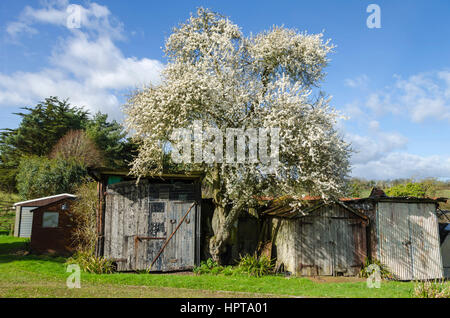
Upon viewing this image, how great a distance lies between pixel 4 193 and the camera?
35.5 m

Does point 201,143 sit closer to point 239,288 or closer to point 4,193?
point 239,288

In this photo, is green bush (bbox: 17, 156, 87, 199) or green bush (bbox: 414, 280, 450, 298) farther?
green bush (bbox: 17, 156, 87, 199)

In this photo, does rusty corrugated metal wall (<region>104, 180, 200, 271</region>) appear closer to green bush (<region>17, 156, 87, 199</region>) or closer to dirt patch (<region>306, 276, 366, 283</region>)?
dirt patch (<region>306, 276, 366, 283</region>)

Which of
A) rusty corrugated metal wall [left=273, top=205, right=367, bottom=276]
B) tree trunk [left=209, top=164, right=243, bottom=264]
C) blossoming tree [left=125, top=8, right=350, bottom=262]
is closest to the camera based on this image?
blossoming tree [left=125, top=8, right=350, bottom=262]

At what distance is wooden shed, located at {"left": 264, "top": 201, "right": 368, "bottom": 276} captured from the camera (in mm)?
12984

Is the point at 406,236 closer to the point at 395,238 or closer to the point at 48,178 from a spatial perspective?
the point at 395,238

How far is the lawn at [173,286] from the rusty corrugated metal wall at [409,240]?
1.32 meters

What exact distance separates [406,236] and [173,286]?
380 inches

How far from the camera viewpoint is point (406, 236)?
13156mm

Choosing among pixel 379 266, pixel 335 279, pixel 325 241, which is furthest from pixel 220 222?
pixel 379 266

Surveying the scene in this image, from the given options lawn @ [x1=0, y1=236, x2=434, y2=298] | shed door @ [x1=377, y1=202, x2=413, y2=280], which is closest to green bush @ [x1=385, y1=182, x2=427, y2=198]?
shed door @ [x1=377, y1=202, x2=413, y2=280]

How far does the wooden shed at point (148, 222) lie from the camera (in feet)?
42.0

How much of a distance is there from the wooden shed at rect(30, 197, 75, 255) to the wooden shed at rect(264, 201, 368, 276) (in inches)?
462
